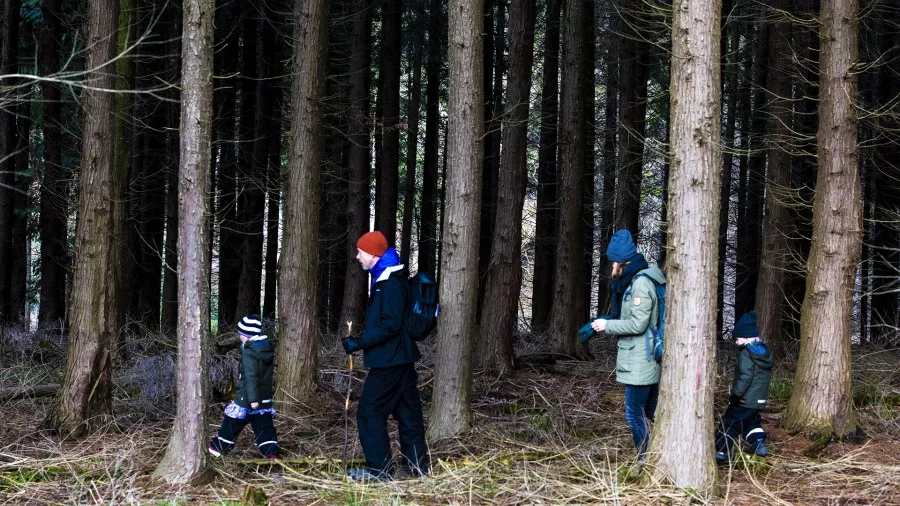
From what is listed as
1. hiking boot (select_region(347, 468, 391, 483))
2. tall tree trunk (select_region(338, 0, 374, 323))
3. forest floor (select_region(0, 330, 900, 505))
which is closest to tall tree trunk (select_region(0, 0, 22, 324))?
tall tree trunk (select_region(338, 0, 374, 323))

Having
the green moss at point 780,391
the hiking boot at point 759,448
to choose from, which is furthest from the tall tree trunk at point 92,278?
the green moss at point 780,391

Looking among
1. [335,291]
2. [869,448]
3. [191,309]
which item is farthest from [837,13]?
[335,291]

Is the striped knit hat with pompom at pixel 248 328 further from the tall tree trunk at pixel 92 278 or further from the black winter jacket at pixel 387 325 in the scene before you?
the tall tree trunk at pixel 92 278

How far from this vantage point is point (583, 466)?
21.4 ft

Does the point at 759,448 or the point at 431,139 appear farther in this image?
the point at 431,139

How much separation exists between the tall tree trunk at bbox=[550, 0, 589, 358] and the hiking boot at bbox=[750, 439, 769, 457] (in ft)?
20.0

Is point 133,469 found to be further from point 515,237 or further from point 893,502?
point 515,237

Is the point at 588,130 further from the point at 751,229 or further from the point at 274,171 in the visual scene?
the point at 274,171

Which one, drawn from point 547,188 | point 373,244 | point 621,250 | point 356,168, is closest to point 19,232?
point 356,168

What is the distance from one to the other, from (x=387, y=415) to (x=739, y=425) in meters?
3.04

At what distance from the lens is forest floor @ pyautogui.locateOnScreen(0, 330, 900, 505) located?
5.89 meters

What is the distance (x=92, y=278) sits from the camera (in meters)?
8.00

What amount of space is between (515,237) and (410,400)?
526 centimetres

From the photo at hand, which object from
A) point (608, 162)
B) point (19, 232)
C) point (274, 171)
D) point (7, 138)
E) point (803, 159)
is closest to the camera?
point (7, 138)
